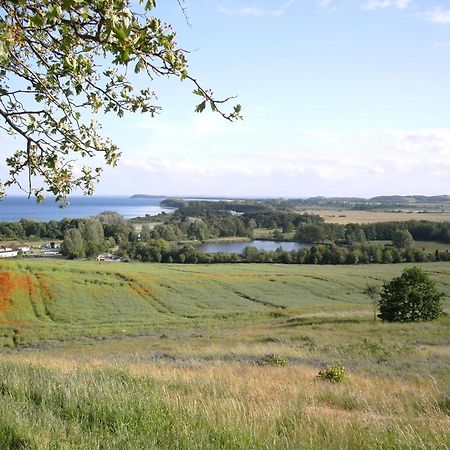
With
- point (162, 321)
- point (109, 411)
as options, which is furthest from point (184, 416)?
point (162, 321)

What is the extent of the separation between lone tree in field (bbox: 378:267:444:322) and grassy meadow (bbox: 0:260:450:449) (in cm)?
198

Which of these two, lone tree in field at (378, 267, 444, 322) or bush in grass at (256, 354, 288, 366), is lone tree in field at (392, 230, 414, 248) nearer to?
lone tree in field at (378, 267, 444, 322)

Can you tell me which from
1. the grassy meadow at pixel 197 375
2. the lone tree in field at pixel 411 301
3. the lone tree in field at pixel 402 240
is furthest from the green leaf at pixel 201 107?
the lone tree in field at pixel 402 240

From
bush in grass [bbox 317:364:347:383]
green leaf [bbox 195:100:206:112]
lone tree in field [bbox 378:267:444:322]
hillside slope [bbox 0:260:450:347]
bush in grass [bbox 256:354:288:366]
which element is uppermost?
green leaf [bbox 195:100:206:112]

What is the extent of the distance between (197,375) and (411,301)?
3102 centimetres

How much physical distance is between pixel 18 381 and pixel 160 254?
97983 mm

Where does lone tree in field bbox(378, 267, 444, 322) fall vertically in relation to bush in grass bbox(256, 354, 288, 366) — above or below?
below

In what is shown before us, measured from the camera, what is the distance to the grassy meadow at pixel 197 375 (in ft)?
14.5

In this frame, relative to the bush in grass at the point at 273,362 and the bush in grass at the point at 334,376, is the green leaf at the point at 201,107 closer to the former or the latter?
the bush in grass at the point at 334,376

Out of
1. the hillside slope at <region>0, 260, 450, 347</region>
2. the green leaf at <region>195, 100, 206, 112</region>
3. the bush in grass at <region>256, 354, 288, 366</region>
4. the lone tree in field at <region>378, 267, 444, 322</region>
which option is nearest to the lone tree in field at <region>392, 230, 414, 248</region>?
the hillside slope at <region>0, 260, 450, 347</region>

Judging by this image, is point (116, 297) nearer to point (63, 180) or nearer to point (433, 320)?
point (433, 320)

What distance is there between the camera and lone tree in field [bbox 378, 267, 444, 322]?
→ 36062 millimetres

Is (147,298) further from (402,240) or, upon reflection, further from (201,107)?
(402,240)

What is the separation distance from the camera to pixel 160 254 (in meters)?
103
